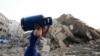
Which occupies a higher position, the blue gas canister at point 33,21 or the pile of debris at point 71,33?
the blue gas canister at point 33,21

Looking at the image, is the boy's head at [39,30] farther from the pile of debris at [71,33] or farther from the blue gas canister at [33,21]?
the pile of debris at [71,33]

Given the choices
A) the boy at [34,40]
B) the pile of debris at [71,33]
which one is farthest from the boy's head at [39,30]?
the pile of debris at [71,33]

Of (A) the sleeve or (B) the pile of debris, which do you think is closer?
(A) the sleeve

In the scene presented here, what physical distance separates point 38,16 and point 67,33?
1657cm

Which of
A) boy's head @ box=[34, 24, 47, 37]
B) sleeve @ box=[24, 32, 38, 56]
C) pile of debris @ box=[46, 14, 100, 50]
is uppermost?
boy's head @ box=[34, 24, 47, 37]

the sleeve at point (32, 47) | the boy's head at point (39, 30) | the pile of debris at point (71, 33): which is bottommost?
the pile of debris at point (71, 33)

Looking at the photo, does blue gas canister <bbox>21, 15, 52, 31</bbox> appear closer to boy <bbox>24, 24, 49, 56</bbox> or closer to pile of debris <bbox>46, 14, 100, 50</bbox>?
boy <bbox>24, 24, 49, 56</bbox>

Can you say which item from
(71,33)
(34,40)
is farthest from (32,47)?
(71,33)

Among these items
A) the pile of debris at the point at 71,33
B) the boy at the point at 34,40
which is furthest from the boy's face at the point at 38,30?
the pile of debris at the point at 71,33

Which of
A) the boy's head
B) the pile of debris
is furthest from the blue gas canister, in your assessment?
the pile of debris

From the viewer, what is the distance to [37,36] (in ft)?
9.97

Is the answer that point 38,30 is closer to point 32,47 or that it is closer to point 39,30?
point 39,30

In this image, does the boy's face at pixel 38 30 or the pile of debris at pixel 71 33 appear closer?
the boy's face at pixel 38 30

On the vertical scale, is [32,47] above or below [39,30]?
below
